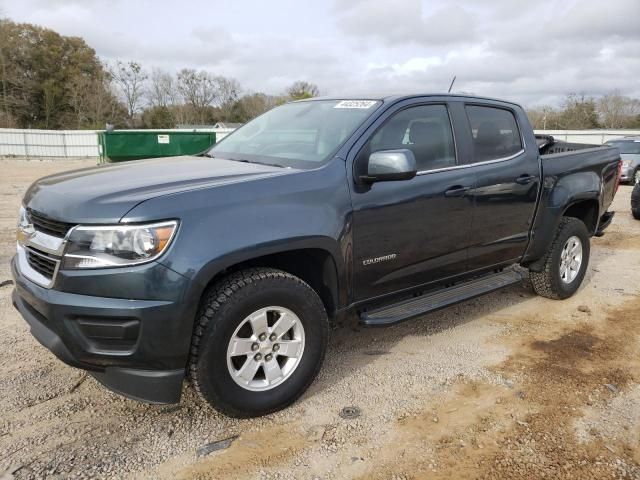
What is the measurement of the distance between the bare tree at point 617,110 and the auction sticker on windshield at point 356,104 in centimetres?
5418

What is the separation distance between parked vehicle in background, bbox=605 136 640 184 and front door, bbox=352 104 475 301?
45.1ft

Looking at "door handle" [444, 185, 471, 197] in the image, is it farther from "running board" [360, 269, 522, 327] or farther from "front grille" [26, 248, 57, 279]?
"front grille" [26, 248, 57, 279]

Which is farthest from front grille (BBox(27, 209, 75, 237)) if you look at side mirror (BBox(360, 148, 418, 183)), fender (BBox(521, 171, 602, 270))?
fender (BBox(521, 171, 602, 270))

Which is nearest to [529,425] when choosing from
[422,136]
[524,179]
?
[422,136]

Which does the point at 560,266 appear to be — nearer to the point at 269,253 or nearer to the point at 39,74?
the point at 269,253

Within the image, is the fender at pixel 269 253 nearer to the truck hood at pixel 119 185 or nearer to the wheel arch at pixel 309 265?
the wheel arch at pixel 309 265

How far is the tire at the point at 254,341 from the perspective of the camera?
2650 mm

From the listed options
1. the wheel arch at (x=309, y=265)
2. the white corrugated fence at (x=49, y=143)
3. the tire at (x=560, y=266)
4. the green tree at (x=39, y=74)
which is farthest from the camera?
the green tree at (x=39, y=74)

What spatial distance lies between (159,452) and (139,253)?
106 centimetres

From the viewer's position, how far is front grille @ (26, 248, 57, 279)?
103 inches

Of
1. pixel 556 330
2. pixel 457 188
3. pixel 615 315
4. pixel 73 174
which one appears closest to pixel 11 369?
pixel 73 174

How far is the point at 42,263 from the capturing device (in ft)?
8.87

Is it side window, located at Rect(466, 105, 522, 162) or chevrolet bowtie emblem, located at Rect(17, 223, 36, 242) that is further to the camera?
side window, located at Rect(466, 105, 522, 162)

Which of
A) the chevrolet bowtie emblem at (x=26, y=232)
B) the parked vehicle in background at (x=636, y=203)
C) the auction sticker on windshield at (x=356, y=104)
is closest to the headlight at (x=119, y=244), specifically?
the chevrolet bowtie emblem at (x=26, y=232)
